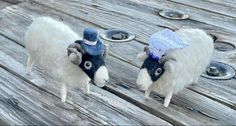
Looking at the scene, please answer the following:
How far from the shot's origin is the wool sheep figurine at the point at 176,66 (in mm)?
1137

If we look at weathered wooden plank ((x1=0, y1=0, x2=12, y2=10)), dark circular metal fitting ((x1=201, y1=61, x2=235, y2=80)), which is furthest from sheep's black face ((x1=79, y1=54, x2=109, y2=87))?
weathered wooden plank ((x1=0, y1=0, x2=12, y2=10))

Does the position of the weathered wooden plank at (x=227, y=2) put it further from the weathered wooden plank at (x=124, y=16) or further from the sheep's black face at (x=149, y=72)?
the sheep's black face at (x=149, y=72)

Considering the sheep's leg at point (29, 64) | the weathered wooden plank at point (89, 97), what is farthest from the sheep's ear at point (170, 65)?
the sheep's leg at point (29, 64)

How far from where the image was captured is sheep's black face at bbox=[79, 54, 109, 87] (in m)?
1.12

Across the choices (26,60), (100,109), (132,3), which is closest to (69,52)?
(100,109)

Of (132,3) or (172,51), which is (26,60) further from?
(132,3)

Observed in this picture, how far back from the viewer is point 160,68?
1.14m

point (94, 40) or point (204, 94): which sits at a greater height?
point (94, 40)

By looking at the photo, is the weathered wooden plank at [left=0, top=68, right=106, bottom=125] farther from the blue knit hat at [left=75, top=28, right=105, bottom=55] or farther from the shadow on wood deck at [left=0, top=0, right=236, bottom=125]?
the blue knit hat at [left=75, top=28, right=105, bottom=55]

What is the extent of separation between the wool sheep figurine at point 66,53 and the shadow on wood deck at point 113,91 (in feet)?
0.20

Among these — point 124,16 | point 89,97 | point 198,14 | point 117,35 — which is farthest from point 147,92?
point 198,14

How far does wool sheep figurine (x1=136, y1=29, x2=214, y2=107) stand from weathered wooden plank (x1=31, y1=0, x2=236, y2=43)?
0.37 metres

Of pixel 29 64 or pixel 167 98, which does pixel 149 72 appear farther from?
pixel 29 64

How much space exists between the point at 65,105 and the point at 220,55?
604 millimetres
